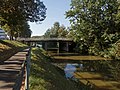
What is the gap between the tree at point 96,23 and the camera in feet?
234

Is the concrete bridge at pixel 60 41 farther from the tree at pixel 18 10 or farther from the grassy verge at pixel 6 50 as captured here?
the tree at pixel 18 10

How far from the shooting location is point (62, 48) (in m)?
116

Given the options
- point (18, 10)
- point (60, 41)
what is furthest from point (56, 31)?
point (18, 10)

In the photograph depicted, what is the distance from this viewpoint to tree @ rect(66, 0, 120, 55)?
7121cm

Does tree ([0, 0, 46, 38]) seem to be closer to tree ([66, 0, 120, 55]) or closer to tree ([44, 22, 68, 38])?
tree ([66, 0, 120, 55])

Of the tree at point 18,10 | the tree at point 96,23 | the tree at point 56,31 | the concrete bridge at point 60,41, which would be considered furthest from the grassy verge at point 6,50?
the tree at point 56,31

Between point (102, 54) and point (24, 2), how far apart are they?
143 ft

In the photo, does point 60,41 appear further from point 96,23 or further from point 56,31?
point 56,31

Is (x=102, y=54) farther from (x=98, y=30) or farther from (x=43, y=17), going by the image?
(x=43, y=17)

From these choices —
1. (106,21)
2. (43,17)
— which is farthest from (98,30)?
(43,17)

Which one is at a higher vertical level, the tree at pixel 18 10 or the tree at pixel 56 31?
the tree at pixel 56 31

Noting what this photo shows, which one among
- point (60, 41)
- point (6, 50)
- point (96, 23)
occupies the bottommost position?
Result: point (6, 50)

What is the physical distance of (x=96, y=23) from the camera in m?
74.6

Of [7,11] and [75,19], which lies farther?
[75,19]
